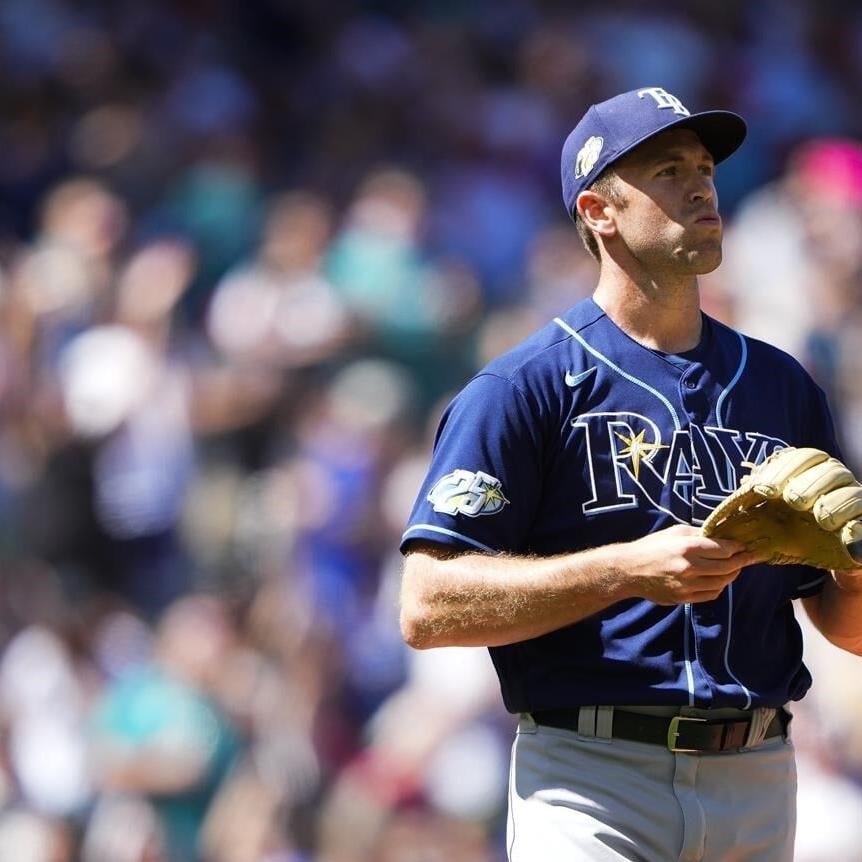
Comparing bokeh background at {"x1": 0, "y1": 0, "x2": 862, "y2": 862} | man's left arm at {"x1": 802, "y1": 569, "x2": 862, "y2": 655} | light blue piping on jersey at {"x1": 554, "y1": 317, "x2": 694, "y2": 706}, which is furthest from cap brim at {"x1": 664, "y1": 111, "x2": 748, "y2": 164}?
bokeh background at {"x1": 0, "y1": 0, "x2": 862, "y2": 862}

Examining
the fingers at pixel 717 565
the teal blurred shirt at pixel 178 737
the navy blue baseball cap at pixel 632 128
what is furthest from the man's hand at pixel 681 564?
the teal blurred shirt at pixel 178 737

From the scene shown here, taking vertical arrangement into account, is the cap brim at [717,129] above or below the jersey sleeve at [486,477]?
above

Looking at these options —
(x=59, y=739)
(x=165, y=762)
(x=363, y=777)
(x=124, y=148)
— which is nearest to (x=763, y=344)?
(x=363, y=777)

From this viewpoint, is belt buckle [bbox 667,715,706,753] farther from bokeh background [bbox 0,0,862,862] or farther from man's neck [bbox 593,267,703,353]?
bokeh background [bbox 0,0,862,862]

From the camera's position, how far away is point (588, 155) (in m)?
3.26

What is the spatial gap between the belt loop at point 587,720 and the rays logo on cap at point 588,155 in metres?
1.05

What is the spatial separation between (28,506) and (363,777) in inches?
85.1

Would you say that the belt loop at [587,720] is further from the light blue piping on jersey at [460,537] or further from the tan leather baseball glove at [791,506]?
the tan leather baseball glove at [791,506]

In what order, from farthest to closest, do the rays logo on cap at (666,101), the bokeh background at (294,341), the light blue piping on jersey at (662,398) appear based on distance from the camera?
1. the bokeh background at (294,341)
2. the rays logo on cap at (666,101)
3. the light blue piping on jersey at (662,398)

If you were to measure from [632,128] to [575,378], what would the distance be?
0.50m

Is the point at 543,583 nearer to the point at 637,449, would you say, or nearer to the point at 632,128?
the point at 637,449

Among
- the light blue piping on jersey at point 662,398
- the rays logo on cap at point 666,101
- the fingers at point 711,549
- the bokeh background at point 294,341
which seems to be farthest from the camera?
the bokeh background at point 294,341

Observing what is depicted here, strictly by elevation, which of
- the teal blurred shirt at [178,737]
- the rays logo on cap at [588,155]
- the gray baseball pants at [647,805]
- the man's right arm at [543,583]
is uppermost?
the rays logo on cap at [588,155]

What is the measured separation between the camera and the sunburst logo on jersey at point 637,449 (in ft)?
9.82
